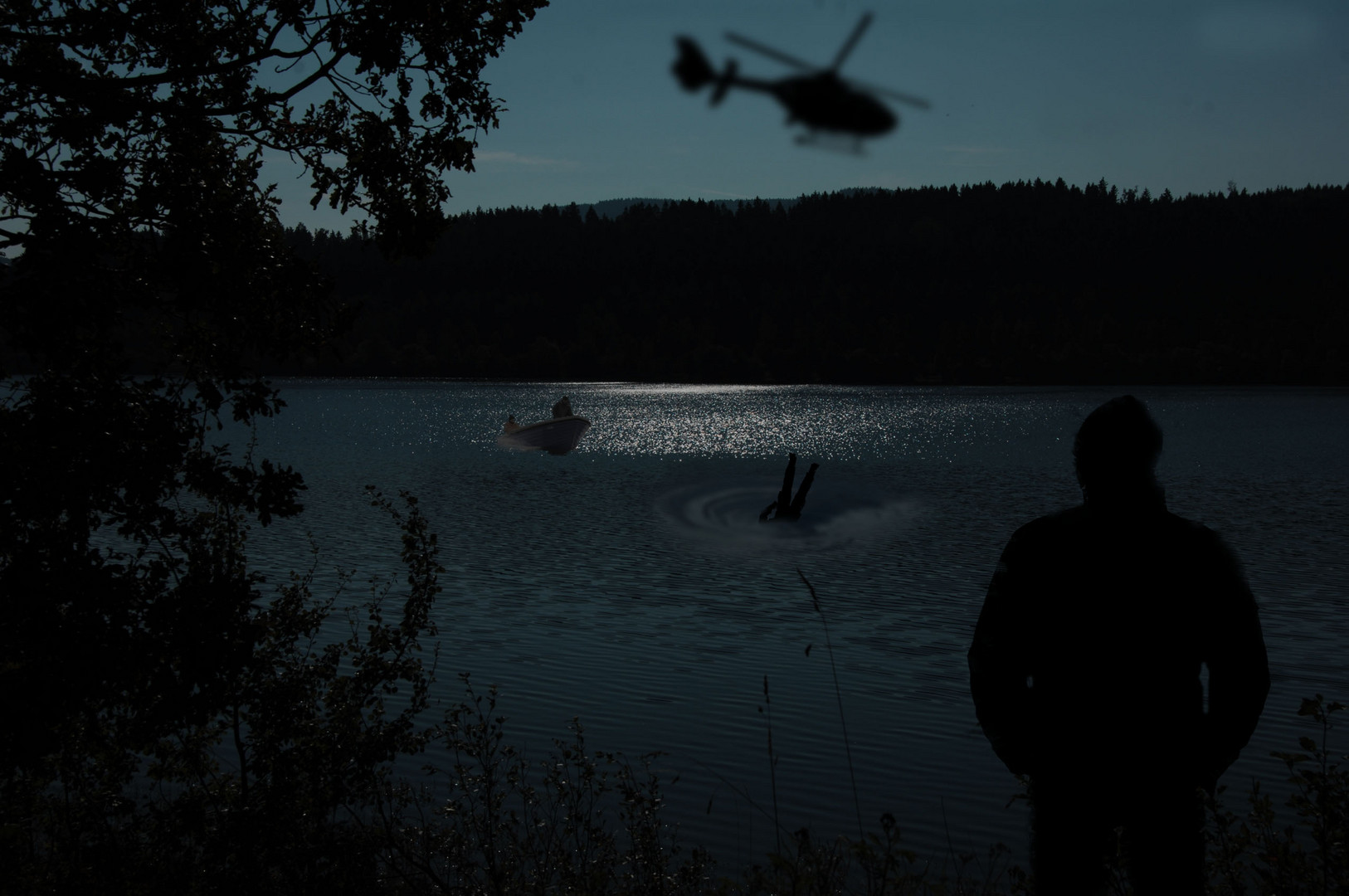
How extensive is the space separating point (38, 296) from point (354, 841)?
436 centimetres

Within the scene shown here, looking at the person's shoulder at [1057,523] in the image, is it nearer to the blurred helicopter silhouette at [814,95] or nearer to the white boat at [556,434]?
the blurred helicopter silhouette at [814,95]

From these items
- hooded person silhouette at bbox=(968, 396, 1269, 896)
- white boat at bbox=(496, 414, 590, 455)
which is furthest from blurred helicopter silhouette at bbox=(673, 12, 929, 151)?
white boat at bbox=(496, 414, 590, 455)

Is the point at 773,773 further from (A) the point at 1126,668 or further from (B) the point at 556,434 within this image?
(B) the point at 556,434

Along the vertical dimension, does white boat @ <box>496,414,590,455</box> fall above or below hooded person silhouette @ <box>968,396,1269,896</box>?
below

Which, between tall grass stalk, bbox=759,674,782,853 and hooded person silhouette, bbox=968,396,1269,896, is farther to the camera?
tall grass stalk, bbox=759,674,782,853

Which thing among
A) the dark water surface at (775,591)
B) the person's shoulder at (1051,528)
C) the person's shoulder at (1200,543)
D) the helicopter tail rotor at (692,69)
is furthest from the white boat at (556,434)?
the helicopter tail rotor at (692,69)

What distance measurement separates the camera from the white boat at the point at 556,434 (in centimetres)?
6544

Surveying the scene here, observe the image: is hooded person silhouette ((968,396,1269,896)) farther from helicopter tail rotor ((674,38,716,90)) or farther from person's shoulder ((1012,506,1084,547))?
helicopter tail rotor ((674,38,716,90))

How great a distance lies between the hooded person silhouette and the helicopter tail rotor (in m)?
1.81

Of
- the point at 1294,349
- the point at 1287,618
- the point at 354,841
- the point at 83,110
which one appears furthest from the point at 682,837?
the point at 1294,349

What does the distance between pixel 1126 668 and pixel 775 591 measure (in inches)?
772

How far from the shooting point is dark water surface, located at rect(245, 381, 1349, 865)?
40.5ft

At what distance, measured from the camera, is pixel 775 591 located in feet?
76.5

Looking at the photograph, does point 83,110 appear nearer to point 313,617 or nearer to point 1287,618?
point 313,617
